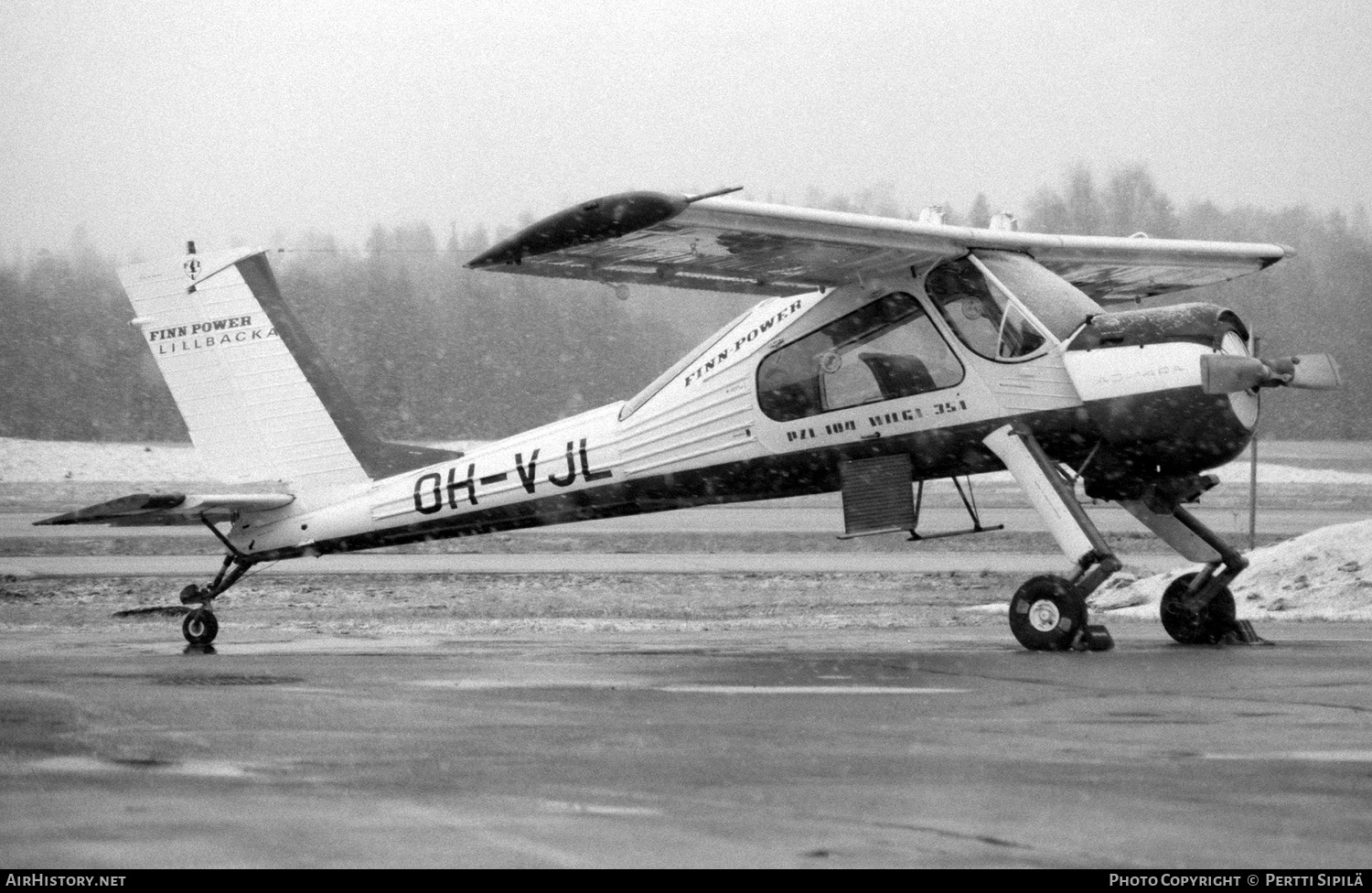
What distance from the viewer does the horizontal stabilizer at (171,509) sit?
11.7 metres

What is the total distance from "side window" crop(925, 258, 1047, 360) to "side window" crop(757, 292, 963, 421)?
16 cm

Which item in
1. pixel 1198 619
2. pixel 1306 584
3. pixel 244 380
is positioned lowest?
pixel 1306 584

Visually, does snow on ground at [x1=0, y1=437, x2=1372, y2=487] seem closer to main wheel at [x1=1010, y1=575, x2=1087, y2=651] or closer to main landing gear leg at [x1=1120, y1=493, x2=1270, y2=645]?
main landing gear leg at [x1=1120, y1=493, x2=1270, y2=645]

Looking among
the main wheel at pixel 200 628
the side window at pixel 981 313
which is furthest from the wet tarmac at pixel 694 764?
the main wheel at pixel 200 628

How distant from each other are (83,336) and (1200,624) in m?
30.0

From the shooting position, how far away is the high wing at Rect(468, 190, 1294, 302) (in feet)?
31.2

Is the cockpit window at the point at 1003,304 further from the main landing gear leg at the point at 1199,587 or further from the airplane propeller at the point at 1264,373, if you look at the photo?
the main landing gear leg at the point at 1199,587

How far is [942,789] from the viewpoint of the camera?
15.1ft

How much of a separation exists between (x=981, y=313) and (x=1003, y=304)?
0.19 m

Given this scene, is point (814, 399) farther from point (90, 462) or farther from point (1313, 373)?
point (90, 462)

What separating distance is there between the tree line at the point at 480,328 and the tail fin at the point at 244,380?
64.0 ft

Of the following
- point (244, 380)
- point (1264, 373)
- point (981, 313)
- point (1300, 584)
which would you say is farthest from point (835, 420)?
point (1300, 584)

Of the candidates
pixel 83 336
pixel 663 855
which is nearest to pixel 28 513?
pixel 83 336

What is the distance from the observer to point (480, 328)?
1473 inches
